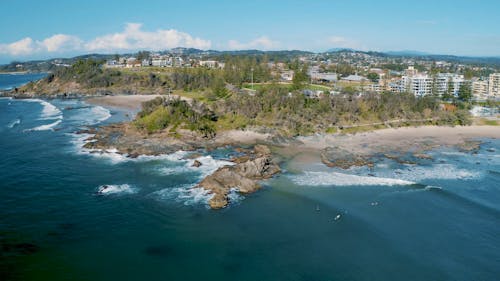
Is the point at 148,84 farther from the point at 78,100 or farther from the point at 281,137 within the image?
the point at 281,137

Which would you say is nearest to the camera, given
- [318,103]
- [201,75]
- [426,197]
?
[426,197]

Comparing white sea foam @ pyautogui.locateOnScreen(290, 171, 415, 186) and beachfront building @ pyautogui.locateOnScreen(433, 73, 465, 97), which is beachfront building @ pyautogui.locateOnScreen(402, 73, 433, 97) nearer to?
beachfront building @ pyautogui.locateOnScreen(433, 73, 465, 97)

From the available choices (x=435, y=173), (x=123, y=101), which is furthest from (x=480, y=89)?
(x=123, y=101)

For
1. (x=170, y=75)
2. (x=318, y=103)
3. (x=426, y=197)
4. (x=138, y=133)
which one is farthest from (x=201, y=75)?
(x=426, y=197)

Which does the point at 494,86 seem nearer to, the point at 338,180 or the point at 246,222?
the point at 338,180

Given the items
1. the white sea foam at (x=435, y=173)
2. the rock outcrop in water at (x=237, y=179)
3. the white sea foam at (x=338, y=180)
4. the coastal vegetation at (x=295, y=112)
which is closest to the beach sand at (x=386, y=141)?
the coastal vegetation at (x=295, y=112)

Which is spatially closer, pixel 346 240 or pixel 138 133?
pixel 346 240

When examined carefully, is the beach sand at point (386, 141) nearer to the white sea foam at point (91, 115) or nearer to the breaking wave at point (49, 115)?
the white sea foam at point (91, 115)
